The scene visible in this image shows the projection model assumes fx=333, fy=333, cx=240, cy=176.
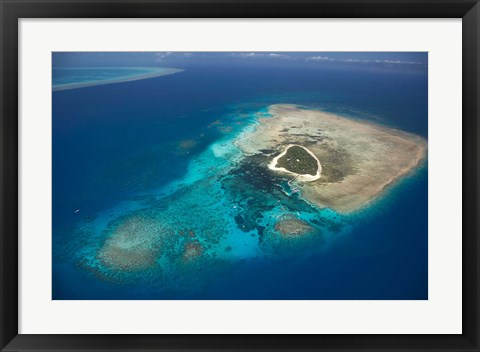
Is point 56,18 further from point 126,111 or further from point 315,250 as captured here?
point 126,111

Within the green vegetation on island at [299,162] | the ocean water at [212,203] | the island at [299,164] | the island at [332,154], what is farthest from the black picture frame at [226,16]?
the green vegetation on island at [299,162]

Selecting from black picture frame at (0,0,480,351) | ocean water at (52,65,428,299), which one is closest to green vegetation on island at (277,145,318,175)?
ocean water at (52,65,428,299)

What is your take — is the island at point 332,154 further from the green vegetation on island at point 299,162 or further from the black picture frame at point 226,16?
the black picture frame at point 226,16

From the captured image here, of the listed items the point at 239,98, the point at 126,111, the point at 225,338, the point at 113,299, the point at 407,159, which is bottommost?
the point at 225,338

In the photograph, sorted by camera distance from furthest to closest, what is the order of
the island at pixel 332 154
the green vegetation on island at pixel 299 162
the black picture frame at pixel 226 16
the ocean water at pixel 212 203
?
the green vegetation on island at pixel 299 162 → the island at pixel 332 154 → the ocean water at pixel 212 203 → the black picture frame at pixel 226 16

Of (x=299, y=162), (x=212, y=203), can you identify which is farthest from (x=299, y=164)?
(x=212, y=203)

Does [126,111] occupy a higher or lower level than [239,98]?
lower

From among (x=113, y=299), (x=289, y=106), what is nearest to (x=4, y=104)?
(x=113, y=299)
